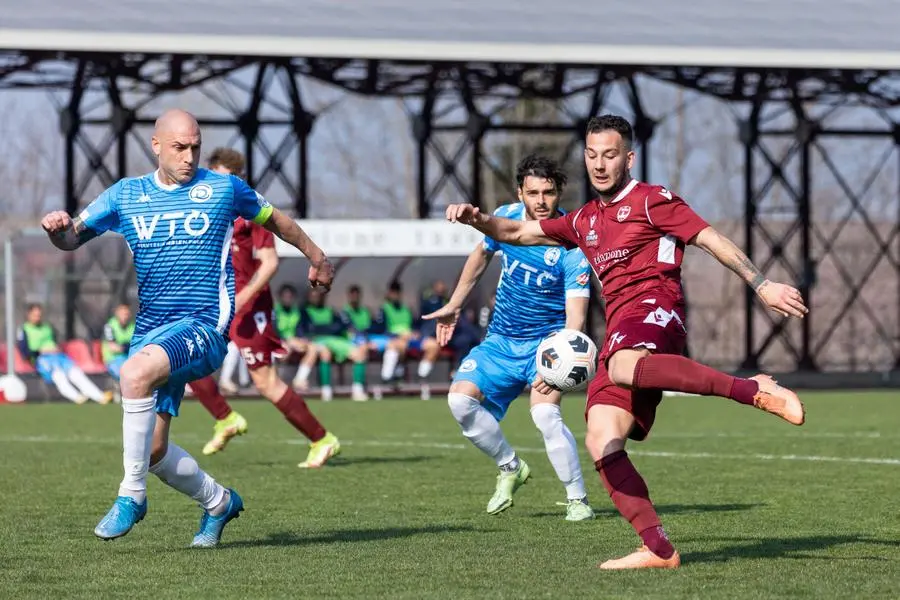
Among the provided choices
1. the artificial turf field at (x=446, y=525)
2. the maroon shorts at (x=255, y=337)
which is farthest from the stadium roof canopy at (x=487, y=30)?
the maroon shorts at (x=255, y=337)

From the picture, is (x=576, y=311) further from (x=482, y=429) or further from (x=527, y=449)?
(x=527, y=449)

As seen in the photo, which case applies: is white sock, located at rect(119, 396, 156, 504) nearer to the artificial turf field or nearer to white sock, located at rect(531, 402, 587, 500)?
the artificial turf field

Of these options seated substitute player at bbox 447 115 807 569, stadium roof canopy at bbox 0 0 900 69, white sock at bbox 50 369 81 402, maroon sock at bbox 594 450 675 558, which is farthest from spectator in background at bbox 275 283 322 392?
maroon sock at bbox 594 450 675 558

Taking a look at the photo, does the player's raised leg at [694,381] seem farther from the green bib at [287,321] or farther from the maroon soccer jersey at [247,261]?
the green bib at [287,321]

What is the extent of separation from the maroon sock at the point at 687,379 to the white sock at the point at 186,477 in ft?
6.89

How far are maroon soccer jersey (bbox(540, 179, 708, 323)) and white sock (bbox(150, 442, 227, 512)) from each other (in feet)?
6.41

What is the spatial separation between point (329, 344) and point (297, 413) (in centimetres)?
1290

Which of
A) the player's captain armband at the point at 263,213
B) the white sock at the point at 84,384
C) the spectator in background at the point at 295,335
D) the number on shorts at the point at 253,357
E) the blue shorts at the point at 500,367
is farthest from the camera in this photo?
the spectator in background at the point at 295,335

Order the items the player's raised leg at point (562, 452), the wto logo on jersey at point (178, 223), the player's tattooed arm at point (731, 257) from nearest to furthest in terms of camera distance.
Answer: the player's tattooed arm at point (731, 257)
the wto logo on jersey at point (178, 223)
the player's raised leg at point (562, 452)

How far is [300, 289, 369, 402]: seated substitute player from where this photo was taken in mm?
24188

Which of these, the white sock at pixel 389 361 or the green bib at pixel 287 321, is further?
the white sock at pixel 389 361

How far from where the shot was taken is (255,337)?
11.6m

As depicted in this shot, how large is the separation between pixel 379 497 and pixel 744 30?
19.0 metres

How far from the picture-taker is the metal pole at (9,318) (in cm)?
2403
